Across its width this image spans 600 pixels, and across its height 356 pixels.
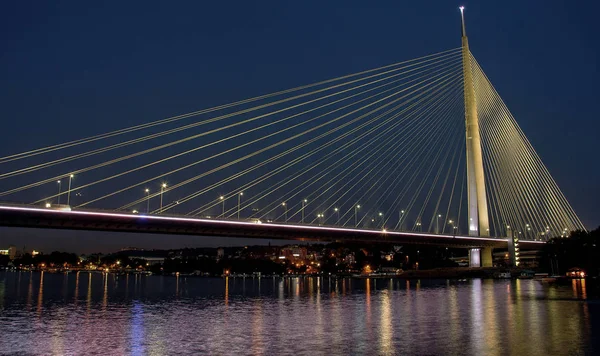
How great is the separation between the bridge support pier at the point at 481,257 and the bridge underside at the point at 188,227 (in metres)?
9.11

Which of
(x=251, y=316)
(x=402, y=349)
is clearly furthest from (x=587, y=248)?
(x=402, y=349)

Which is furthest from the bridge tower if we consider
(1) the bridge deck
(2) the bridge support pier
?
(2) the bridge support pier

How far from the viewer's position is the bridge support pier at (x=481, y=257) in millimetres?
63825

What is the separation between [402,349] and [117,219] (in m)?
23.5

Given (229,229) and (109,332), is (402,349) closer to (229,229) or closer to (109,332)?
(109,332)

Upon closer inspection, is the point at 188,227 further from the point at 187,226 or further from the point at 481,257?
the point at 481,257

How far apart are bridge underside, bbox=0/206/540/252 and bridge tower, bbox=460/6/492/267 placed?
189 centimetres

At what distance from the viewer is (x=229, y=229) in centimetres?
4094

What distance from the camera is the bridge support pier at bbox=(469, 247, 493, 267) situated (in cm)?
6383

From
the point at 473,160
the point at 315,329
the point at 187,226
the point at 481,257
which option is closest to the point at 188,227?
the point at 187,226

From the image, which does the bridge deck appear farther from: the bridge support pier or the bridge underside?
the bridge support pier

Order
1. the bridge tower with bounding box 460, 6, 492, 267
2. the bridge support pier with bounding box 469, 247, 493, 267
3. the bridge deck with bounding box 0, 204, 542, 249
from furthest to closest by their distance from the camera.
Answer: the bridge support pier with bounding box 469, 247, 493, 267 → the bridge tower with bounding box 460, 6, 492, 267 → the bridge deck with bounding box 0, 204, 542, 249

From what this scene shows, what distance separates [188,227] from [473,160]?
79.1 feet

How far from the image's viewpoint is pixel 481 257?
65.6 metres
